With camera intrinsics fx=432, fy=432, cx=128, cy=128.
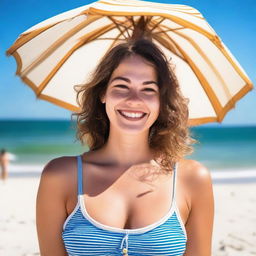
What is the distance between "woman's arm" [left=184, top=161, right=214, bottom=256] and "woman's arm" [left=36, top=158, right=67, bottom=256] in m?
0.71

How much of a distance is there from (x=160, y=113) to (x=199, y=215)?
2.23 ft

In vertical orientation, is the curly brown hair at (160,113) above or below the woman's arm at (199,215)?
above

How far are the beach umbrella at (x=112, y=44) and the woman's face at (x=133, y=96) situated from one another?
0.50m

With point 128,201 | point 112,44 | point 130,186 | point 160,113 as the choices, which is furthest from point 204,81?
point 128,201

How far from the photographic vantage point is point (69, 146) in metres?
34.7

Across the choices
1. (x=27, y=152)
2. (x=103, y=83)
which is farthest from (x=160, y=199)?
(x=27, y=152)

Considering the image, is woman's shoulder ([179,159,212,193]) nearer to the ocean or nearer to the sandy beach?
the sandy beach

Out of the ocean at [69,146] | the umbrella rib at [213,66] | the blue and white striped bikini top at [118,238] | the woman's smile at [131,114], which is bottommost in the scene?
the ocean at [69,146]

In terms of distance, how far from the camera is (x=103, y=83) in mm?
2654

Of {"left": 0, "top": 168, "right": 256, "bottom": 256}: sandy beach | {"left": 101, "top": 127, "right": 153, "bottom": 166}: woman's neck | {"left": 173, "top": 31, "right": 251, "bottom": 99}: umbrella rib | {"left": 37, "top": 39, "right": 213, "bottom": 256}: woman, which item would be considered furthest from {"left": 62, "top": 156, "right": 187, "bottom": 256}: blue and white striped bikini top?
{"left": 0, "top": 168, "right": 256, "bottom": 256}: sandy beach

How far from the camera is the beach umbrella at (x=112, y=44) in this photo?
9.61 ft

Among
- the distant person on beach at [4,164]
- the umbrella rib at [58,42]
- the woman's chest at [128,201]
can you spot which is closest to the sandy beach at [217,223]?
the distant person on beach at [4,164]

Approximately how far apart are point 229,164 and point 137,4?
24471mm

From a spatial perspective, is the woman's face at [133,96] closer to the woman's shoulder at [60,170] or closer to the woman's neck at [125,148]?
the woman's neck at [125,148]
